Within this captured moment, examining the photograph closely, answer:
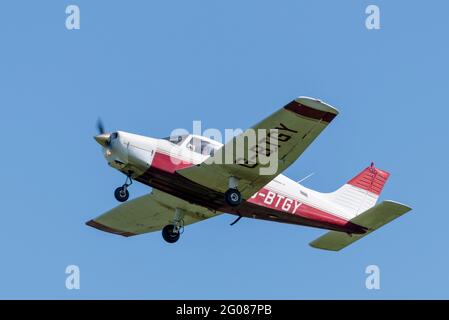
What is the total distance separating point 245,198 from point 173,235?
2.40m

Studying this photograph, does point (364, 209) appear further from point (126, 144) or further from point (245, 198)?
point (126, 144)

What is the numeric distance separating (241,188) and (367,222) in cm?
363

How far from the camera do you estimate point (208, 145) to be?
2516cm

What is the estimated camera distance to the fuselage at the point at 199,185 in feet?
80.6

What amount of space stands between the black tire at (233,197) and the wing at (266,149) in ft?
1.25

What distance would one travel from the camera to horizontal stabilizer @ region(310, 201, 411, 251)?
25.6m

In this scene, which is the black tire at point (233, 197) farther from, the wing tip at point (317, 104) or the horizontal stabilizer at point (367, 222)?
the horizontal stabilizer at point (367, 222)

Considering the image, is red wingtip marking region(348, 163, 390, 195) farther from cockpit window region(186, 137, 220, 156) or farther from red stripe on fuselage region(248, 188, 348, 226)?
cockpit window region(186, 137, 220, 156)

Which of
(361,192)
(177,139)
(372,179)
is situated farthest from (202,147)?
(372,179)

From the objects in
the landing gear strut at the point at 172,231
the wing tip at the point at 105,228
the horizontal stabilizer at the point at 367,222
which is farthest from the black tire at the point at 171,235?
the horizontal stabilizer at the point at 367,222

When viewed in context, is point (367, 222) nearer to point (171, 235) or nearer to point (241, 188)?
point (241, 188)

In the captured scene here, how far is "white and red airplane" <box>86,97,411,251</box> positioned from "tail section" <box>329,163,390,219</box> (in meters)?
0.03

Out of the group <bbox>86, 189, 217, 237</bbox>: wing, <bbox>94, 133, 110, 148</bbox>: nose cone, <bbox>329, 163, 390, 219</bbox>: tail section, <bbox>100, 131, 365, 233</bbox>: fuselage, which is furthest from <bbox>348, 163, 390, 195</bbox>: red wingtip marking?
<bbox>94, 133, 110, 148</bbox>: nose cone

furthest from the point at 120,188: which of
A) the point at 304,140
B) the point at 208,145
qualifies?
the point at 304,140
